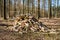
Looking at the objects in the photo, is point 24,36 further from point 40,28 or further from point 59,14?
point 59,14

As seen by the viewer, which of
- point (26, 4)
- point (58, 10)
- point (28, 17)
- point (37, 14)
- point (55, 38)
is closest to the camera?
point (55, 38)

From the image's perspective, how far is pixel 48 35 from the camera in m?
3.37

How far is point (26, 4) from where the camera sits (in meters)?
11.6

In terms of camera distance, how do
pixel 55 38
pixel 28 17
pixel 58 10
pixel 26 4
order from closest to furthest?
pixel 55 38 < pixel 28 17 < pixel 26 4 < pixel 58 10

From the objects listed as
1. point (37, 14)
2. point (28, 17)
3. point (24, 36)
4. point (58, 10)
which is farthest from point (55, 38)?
point (58, 10)

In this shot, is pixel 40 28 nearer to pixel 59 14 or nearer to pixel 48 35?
pixel 48 35

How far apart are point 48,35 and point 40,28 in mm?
1076

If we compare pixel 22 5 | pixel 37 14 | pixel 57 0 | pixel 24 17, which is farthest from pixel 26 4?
pixel 24 17

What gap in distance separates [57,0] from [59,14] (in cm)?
103

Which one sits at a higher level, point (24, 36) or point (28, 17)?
point (28, 17)

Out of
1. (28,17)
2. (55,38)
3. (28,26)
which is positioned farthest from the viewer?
(28,17)

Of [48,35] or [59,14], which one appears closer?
[48,35]

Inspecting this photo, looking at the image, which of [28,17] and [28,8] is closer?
[28,17]

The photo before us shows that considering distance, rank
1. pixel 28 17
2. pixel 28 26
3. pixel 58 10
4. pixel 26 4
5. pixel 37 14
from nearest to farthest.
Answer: pixel 28 26
pixel 28 17
pixel 37 14
pixel 26 4
pixel 58 10
